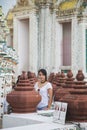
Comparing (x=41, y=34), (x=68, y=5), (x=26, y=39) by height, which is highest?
(x=68, y=5)

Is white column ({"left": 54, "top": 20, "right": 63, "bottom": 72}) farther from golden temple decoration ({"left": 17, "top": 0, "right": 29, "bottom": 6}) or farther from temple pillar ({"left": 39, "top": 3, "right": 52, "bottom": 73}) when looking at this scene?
golden temple decoration ({"left": 17, "top": 0, "right": 29, "bottom": 6})

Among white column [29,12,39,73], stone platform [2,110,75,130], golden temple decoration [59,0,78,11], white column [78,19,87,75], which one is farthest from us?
white column [29,12,39,73]

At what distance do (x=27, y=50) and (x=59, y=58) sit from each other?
1315mm

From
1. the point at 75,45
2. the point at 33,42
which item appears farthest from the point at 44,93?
the point at 33,42

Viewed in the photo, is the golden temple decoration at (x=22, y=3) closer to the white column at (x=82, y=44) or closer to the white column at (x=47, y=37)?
the white column at (x=47, y=37)

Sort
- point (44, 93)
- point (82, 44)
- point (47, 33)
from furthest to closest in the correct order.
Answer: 1. point (47, 33)
2. point (82, 44)
3. point (44, 93)

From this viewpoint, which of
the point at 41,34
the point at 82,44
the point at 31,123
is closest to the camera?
the point at 31,123

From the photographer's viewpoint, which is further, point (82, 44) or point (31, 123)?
point (82, 44)

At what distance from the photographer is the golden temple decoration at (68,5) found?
13211 millimetres

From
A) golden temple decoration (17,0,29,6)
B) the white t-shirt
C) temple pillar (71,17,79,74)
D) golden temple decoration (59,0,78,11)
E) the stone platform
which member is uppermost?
golden temple decoration (17,0,29,6)

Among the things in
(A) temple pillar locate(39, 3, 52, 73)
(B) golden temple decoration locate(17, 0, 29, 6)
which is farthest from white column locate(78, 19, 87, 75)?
(B) golden temple decoration locate(17, 0, 29, 6)

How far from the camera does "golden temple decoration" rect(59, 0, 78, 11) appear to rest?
13211mm

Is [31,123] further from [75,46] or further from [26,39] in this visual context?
[26,39]

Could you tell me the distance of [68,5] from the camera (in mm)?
13383
